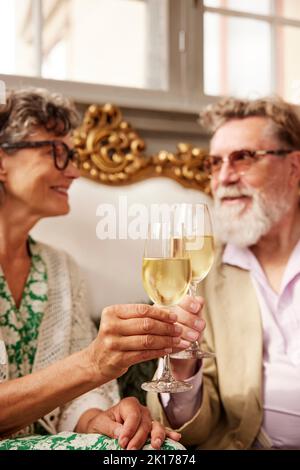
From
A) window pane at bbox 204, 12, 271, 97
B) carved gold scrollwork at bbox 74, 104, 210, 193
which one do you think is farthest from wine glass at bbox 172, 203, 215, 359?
window pane at bbox 204, 12, 271, 97

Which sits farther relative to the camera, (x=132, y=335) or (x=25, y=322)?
(x=25, y=322)

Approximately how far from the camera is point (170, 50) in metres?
0.91

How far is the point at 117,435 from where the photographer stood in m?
0.63

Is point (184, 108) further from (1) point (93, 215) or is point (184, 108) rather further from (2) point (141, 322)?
(2) point (141, 322)

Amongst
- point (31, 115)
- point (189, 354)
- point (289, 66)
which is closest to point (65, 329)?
point (189, 354)

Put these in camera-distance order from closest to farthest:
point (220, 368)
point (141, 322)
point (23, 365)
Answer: point (141, 322), point (23, 365), point (220, 368)

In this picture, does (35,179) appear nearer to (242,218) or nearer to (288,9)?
(242,218)

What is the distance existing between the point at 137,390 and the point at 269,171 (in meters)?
0.37

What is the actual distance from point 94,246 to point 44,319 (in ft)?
0.43

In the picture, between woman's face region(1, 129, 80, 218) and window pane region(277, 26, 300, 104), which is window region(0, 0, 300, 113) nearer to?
window pane region(277, 26, 300, 104)

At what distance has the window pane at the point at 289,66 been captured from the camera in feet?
3.07

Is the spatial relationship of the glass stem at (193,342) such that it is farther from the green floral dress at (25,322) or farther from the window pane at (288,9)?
the window pane at (288,9)

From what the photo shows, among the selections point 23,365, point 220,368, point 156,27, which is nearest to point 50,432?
point 23,365

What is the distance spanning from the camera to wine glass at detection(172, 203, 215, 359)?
0.68 m
